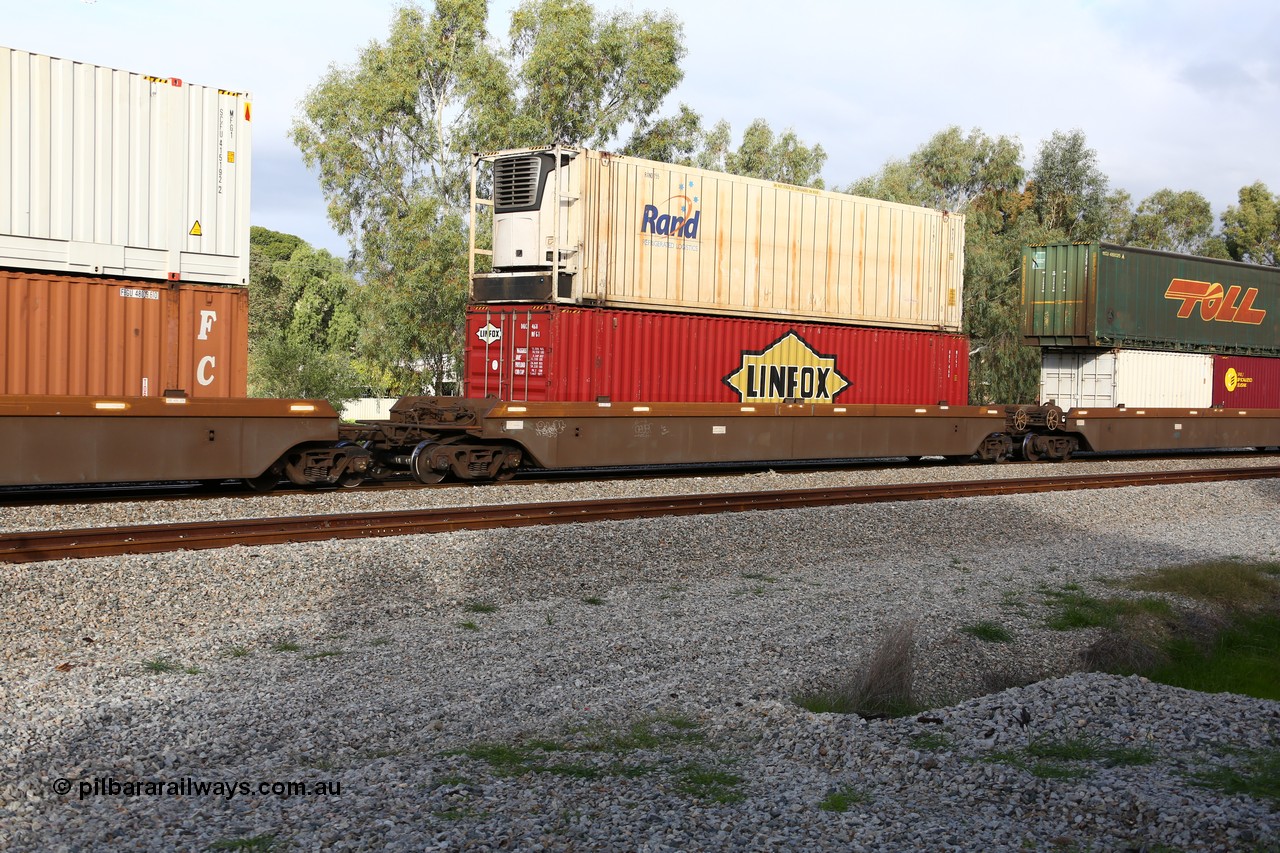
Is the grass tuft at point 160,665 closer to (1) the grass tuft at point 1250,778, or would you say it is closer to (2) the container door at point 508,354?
(1) the grass tuft at point 1250,778

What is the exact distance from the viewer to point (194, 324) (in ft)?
45.4

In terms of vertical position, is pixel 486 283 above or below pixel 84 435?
above

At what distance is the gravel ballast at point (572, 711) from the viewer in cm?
440

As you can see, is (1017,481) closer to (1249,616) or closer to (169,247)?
(1249,616)

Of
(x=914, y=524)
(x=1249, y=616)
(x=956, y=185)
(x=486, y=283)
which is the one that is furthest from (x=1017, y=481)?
→ (x=956, y=185)

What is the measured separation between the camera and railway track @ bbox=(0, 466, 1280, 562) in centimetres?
979

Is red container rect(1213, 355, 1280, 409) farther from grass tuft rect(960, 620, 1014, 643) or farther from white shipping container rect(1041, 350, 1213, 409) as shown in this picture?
grass tuft rect(960, 620, 1014, 643)

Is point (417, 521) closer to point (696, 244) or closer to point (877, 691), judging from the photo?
point (877, 691)

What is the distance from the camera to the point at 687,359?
18.6 metres

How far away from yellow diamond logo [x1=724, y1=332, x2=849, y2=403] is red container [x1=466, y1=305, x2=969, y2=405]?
0.02 m

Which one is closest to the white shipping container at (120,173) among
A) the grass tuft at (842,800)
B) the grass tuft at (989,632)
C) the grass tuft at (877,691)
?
the grass tuft at (989,632)

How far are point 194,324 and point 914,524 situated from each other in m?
9.33

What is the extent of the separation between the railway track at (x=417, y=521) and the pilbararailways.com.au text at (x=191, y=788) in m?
5.36

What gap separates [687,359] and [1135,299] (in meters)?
13.5
